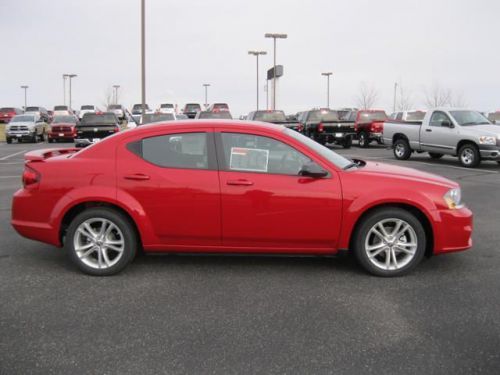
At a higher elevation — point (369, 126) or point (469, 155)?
point (369, 126)

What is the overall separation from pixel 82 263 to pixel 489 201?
7.22 m

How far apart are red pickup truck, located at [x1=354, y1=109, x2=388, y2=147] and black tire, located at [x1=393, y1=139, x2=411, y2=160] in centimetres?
585

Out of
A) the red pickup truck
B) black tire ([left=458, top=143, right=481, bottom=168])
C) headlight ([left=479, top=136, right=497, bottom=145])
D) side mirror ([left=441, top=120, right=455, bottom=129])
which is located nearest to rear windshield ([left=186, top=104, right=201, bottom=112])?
the red pickup truck

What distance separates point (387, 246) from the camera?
4832 mm

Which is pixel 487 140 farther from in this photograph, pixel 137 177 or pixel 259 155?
pixel 137 177

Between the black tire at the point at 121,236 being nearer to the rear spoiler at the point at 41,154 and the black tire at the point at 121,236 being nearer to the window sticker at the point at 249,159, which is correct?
the rear spoiler at the point at 41,154

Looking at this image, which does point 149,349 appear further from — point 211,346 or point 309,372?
point 309,372

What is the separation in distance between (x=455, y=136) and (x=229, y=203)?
12334 mm

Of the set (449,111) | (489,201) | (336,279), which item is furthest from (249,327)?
(449,111)

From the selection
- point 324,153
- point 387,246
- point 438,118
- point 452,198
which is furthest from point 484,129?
point 387,246

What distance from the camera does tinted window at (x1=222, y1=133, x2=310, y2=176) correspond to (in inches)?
191

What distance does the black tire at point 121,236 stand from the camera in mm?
4848

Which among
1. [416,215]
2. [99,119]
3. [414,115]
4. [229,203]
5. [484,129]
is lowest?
[416,215]

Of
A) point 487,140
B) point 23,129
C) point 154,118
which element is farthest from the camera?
point 23,129
